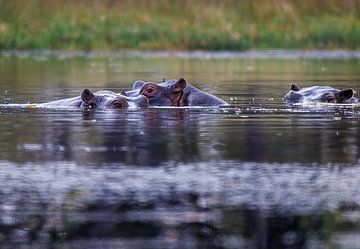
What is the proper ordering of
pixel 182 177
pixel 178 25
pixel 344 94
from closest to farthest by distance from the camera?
1. pixel 182 177
2. pixel 344 94
3. pixel 178 25

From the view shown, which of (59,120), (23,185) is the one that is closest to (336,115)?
(59,120)

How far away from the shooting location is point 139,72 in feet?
79.0

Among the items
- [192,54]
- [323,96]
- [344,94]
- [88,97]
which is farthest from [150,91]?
[192,54]

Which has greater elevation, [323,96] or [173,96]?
[173,96]

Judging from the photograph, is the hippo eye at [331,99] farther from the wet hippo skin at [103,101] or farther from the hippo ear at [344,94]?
the wet hippo skin at [103,101]

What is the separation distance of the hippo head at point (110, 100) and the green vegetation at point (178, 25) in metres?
19.4

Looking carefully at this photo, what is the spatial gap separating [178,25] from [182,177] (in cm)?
2579

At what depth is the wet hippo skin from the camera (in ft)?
44.4

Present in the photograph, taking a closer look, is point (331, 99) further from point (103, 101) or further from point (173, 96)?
point (103, 101)

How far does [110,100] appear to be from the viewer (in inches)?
535

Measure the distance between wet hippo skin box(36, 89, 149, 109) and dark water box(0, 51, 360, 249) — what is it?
321 mm

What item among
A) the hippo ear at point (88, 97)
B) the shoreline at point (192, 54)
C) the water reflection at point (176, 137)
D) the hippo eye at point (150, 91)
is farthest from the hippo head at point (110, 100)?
the shoreline at point (192, 54)

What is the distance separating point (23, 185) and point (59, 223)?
3.84 feet

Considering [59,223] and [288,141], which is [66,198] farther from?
[288,141]
